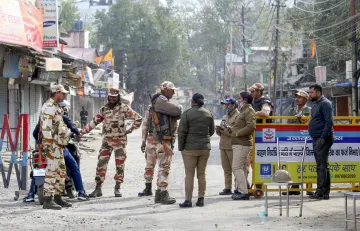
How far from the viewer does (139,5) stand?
8462cm

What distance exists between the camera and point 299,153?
521 inches

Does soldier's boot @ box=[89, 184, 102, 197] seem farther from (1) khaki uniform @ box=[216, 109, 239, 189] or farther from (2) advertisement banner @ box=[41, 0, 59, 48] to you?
(2) advertisement banner @ box=[41, 0, 59, 48]

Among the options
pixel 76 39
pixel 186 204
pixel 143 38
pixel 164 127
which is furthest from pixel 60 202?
pixel 143 38

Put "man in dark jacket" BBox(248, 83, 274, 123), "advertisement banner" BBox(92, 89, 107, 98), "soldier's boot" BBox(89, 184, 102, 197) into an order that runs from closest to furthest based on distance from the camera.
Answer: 1. "soldier's boot" BBox(89, 184, 102, 197)
2. "man in dark jacket" BBox(248, 83, 274, 123)
3. "advertisement banner" BBox(92, 89, 107, 98)

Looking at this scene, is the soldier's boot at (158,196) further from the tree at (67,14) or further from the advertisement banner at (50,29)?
the tree at (67,14)

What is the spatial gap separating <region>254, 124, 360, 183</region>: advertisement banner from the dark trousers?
0.63 meters

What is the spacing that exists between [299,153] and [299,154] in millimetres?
17

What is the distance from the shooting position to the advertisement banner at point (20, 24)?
2088 cm

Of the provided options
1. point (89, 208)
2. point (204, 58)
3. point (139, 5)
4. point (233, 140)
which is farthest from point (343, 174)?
point (204, 58)

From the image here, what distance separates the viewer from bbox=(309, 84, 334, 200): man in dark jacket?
12.4 meters

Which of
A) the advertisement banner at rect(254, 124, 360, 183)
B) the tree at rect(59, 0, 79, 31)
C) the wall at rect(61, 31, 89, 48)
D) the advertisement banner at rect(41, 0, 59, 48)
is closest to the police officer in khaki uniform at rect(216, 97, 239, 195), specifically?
the advertisement banner at rect(254, 124, 360, 183)

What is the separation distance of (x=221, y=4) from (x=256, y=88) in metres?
96.6

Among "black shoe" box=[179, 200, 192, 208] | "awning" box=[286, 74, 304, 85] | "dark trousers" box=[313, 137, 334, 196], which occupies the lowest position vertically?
"black shoe" box=[179, 200, 192, 208]

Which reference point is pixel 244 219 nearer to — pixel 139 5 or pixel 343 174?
pixel 343 174
